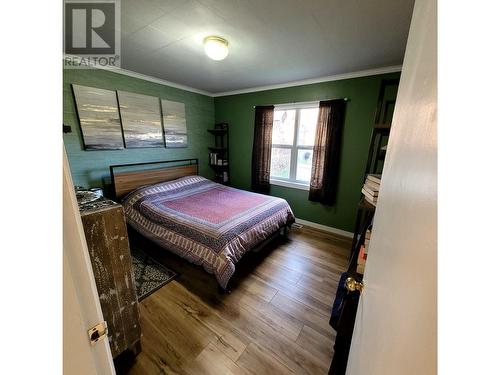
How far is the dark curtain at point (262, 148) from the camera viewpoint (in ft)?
11.4

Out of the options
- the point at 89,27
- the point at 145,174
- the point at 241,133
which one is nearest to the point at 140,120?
the point at 145,174

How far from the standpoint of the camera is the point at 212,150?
427 centimetres

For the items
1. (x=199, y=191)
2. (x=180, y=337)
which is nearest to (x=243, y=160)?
(x=199, y=191)

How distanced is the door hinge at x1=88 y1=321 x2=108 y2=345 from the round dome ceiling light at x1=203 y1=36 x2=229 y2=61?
2150mm

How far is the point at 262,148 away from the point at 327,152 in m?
1.16

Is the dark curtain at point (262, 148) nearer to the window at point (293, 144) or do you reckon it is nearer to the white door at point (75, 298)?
the window at point (293, 144)

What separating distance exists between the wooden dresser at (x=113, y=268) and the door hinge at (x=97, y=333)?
2.03ft

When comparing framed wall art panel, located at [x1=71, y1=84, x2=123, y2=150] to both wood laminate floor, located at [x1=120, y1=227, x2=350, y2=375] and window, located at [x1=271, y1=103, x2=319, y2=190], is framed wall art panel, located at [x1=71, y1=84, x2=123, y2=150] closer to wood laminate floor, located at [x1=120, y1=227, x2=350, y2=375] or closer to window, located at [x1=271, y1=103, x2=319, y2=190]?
wood laminate floor, located at [x1=120, y1=227, x2=350, y2=375]

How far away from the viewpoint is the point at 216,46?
1818 mm

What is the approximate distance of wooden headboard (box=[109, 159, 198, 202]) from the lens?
286 cm

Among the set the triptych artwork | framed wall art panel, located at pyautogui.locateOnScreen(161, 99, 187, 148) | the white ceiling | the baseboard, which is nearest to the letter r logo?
the white ceiling
